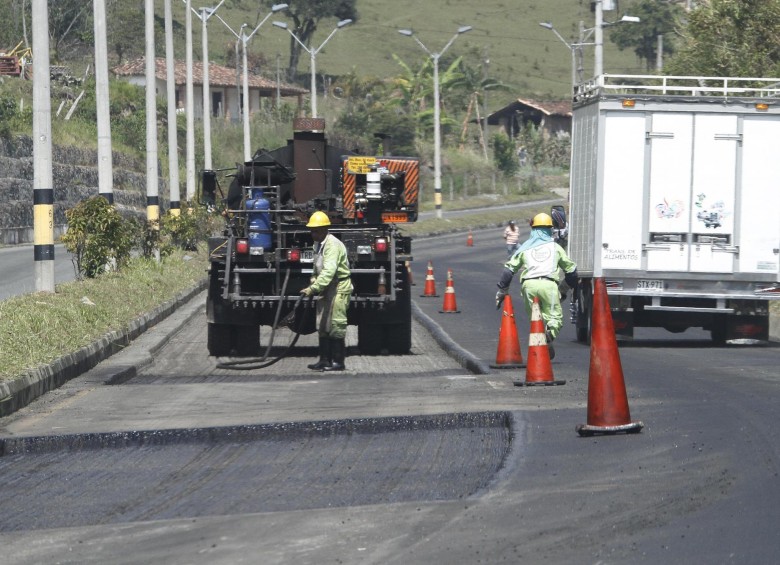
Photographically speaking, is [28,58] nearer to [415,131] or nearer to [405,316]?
[415,131]

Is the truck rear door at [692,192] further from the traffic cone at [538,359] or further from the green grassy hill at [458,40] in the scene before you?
the green grassy hill at [458,40]

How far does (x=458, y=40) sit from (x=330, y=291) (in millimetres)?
130769

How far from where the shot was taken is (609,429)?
387 inches

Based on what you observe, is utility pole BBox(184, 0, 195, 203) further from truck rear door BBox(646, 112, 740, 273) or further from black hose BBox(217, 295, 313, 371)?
black hose BBox(217, 295, 313, 371)

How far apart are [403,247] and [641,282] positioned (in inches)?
130

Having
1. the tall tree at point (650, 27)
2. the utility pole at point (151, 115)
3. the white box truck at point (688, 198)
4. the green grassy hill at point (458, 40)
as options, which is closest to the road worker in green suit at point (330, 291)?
the white box truck at point (688, 198)

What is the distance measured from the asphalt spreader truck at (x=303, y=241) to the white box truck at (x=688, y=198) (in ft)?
8.78

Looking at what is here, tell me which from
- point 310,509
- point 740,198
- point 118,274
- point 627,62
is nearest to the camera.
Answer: point 310,509

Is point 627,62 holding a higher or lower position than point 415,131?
higher

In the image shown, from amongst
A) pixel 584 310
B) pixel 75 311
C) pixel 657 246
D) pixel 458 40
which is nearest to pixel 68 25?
pixel 458 40

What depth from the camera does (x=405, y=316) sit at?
60.5 ft

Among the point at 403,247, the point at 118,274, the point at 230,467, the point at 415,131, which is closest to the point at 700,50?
the point at 118,274

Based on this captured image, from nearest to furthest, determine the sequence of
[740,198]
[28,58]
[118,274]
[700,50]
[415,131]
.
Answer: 1. [740,198]
2. [118,274]
3. [700,50]
4. [28,58]
5. [415,131]

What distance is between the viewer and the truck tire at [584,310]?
20453 mm
